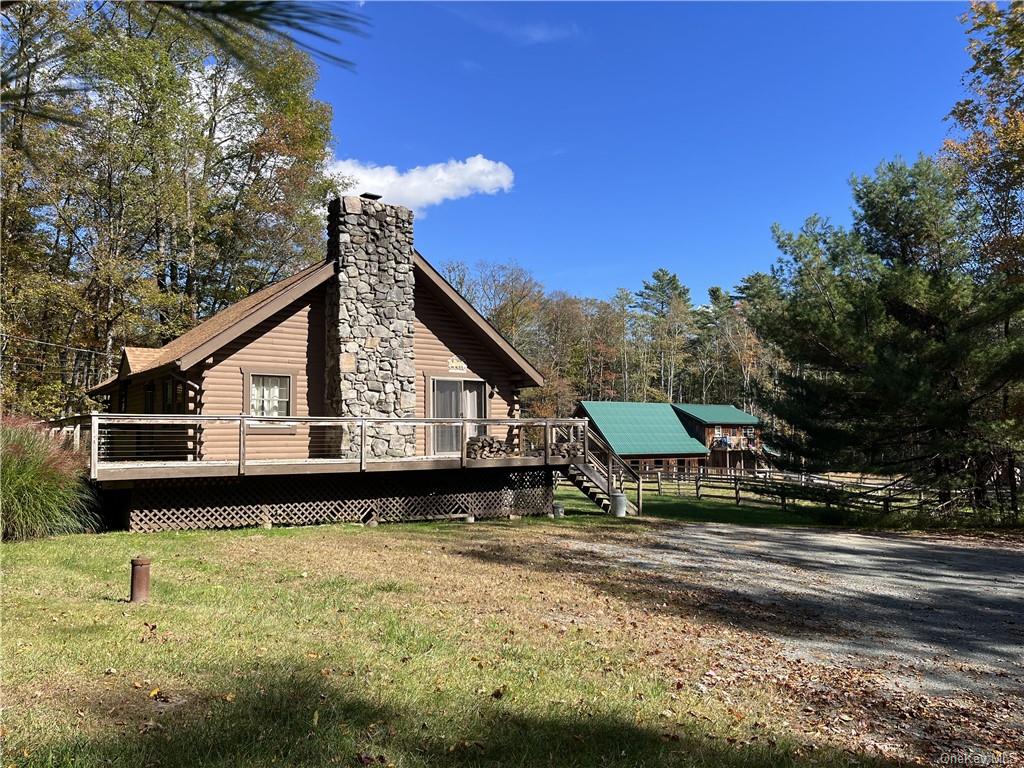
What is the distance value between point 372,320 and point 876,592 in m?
12.1

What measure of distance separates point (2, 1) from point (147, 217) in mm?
27736

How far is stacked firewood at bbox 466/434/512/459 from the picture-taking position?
54.2ft

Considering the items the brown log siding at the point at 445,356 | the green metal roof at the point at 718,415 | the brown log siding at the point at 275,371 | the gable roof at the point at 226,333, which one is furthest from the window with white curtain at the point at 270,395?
the green metal roof at the point at 718,415

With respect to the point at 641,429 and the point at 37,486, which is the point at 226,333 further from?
the point at 641,429

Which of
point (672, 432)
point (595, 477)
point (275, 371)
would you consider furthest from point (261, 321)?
point (672, 432)

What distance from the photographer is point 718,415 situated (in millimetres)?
47656

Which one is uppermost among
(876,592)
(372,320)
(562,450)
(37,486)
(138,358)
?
(372,320)

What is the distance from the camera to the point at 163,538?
38.5ft

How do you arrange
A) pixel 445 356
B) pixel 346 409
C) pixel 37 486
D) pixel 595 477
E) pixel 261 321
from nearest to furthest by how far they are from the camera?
pixel 37 486, pixel 261 321, pixel 346 409, pixel 595 477, pixel 445 356

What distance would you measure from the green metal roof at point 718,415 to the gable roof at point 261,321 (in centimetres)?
2964

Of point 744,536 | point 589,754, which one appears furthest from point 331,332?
point 589,754

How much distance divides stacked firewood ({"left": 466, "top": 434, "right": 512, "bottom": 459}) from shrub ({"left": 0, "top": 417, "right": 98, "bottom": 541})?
8.10 m

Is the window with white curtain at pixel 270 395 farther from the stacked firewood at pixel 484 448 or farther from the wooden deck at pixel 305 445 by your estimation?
the stacked firewood at pixel 484 448

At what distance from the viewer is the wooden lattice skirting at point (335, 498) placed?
13.0 m
